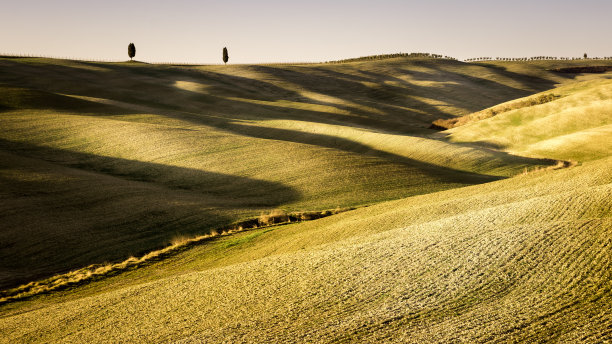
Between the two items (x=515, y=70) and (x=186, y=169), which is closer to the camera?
(x=186, y=169)

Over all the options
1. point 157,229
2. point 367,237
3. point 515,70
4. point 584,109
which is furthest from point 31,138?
point 515,70

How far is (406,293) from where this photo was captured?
1016cm

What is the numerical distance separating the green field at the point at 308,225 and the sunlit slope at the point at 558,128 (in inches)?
9.5

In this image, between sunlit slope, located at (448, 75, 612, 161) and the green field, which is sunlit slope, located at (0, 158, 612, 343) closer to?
the green field

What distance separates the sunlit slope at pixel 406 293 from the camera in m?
8.87

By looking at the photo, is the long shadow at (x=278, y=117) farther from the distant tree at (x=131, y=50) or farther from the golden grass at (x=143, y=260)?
the distant tree at (x=131, y=50)

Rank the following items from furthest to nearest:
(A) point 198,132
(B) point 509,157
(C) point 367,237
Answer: (A) point 198,132, (B) point 509,157, (C) point 367,237

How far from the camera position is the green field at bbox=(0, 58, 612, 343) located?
9.61 m

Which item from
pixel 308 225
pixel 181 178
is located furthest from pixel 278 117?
pixel 308 225

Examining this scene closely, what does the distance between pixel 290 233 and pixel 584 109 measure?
1508 inches

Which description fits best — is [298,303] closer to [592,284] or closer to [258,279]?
[258,279]

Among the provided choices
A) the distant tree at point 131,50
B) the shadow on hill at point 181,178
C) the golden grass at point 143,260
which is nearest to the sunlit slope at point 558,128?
the shadow on hill at point 181,178

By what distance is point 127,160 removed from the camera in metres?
35.2

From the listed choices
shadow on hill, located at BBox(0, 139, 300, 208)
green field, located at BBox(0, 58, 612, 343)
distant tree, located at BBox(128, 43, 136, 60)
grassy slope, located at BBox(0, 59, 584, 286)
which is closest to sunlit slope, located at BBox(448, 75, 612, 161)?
green field, located at BBox(0, 58, 612, 343)
